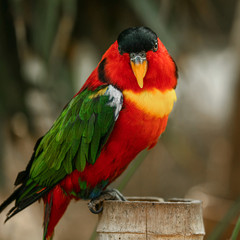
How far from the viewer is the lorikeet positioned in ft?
6.73

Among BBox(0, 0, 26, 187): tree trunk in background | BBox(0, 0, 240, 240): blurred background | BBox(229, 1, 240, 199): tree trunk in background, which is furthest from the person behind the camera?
BBox(229, 1, 240, 199): tree trunk in background

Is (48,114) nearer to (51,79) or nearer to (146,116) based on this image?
(51,79)

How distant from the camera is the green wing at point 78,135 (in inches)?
81.4

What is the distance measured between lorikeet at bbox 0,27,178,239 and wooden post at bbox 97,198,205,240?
0.48 metres

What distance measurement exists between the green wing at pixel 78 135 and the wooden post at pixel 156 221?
0.48m

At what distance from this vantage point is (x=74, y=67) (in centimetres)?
414

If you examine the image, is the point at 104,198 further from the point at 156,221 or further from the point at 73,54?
the point at 73,54

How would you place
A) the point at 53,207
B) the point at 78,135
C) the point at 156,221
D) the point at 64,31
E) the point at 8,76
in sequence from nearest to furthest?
the point at 156,221
the point at 78,135
the point at 53,207
the point at 64,31
the point at 8,76

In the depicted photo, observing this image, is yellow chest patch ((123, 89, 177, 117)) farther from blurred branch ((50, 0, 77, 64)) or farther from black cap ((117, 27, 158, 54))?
blurred branch ((50, 0, 77, 64))

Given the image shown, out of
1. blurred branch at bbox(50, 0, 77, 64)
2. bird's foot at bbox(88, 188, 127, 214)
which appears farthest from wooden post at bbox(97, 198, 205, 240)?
blurred branch at bbox(50, 0, 77, 64)

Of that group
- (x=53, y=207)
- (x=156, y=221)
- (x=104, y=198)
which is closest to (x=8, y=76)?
(x=53, y=207)

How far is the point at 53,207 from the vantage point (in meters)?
2.26

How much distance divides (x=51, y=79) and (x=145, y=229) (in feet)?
8.50

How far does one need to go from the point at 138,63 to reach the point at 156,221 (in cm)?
67
